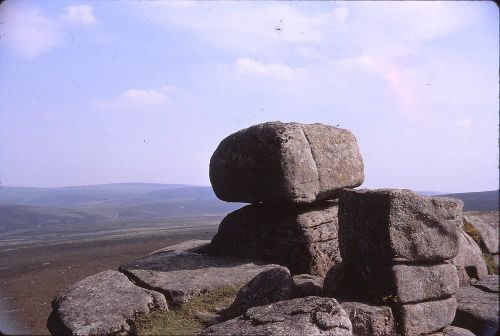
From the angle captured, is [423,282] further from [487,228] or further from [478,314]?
[487,228]

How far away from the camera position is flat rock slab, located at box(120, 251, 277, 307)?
931 centimetres

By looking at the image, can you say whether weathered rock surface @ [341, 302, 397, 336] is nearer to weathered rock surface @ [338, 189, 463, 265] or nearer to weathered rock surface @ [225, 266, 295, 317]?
weathered rock surface @ [338, 189, 463, 265]

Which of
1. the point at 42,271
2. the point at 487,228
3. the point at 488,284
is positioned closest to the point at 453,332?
the point at 488,284

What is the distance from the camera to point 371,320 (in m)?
7.19

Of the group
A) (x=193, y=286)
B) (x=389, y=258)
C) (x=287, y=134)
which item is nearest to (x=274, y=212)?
(x=287, y=134)

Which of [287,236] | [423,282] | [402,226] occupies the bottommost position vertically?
[423,282]

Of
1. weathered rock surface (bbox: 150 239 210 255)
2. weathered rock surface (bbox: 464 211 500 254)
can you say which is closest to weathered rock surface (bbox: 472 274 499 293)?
weathered rock surface (bbox: 464 211 500 254)

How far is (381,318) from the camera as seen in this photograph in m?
7.26

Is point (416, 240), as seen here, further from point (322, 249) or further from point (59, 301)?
point (59, 301)

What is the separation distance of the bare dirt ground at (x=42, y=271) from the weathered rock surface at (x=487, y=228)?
15.2 meters

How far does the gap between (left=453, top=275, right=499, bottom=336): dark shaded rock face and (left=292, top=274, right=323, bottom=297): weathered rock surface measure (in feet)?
9.99

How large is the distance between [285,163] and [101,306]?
5.55m

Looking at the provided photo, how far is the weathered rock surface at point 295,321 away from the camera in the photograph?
A: 6566 mm

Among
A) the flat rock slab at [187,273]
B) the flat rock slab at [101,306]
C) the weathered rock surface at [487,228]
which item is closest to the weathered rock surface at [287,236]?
the flat rock slab at [187,273]
